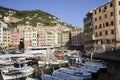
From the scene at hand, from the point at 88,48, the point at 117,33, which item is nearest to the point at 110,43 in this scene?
the point at 117,33

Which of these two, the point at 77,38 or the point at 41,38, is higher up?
the point at 41,38

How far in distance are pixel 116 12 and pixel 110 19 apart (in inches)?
134

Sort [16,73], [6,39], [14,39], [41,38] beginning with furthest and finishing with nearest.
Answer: [41,38] < [14,39] < [6,39] < [16,73]

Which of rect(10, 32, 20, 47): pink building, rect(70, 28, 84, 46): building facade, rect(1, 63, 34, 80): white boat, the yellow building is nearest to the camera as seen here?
rect(1, 63, 34, 80): white boat

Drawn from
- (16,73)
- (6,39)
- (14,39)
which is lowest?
(16,73)

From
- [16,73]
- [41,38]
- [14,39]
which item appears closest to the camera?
[16,73]

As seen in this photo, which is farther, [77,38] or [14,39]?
[77,38]

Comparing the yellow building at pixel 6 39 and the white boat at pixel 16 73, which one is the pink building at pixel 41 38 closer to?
the yellow building at pixel 6 39

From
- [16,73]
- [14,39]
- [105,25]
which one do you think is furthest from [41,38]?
[16,73]

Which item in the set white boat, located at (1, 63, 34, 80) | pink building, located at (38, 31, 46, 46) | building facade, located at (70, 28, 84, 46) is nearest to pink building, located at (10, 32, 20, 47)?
pink building, located at (38, 31, 46, 46)

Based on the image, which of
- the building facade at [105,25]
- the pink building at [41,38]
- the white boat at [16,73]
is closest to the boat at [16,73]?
the white boat at [16,73]

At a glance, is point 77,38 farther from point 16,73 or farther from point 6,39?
point 16,73

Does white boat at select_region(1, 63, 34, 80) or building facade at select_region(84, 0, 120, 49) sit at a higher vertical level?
building facade at select_region(84, 0, 120, 49)

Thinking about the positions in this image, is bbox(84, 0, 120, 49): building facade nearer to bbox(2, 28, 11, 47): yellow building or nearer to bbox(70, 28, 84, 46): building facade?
bbox(70, 28, 84, 46): building facade
